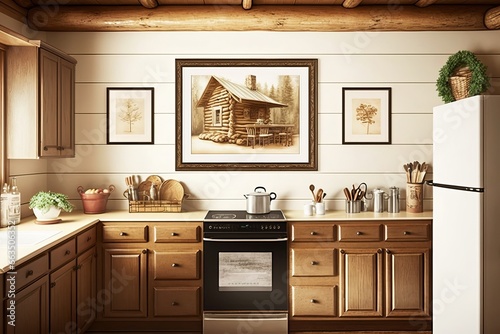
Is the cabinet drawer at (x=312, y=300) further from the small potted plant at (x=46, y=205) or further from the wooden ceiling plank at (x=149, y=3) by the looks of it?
the wooden ceiling plank at (x=149, y=3)

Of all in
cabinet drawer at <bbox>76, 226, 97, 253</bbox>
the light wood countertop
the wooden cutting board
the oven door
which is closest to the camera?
the light wood countertop

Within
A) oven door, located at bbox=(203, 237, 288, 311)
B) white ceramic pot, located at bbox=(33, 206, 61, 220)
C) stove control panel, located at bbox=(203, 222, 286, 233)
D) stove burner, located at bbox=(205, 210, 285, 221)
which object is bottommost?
oven door, located at bbox=(203, 237, 288, 311)

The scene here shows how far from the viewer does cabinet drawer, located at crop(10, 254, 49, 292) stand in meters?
2.24

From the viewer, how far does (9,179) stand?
337 centimetres

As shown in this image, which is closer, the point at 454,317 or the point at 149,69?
the point at 454,317

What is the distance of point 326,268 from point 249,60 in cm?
204

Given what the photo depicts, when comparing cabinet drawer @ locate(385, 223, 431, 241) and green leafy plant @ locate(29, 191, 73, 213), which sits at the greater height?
green leafy plant @ locate(29, 191, 73, 213)

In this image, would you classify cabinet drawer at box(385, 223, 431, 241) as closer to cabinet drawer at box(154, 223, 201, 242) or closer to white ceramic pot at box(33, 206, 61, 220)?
cabinet drawer at box(154, 223, 201, 242)

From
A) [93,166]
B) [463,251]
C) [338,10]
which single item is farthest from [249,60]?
[463,251]

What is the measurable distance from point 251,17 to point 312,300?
2.58 metres

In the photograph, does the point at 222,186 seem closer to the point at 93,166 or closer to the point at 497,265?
the point at 93,166

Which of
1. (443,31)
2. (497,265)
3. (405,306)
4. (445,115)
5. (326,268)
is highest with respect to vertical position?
(443,31)

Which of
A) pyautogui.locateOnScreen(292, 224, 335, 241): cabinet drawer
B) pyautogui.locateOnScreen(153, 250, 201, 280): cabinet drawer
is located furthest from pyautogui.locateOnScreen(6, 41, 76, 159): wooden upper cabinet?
pyautogui.locateOnScreen(292, 224, 335, 241): cabinet drawer

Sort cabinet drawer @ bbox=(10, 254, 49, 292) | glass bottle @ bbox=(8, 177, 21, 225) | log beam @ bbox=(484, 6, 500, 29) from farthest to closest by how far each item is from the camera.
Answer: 1. log beam @ bbox=(484, 6, 500, 29)
2. glass bottle @ bbox=(8, 177, 21, 225)
3. cabinet drawer @ bbox=(10, 254, 49, 292)
